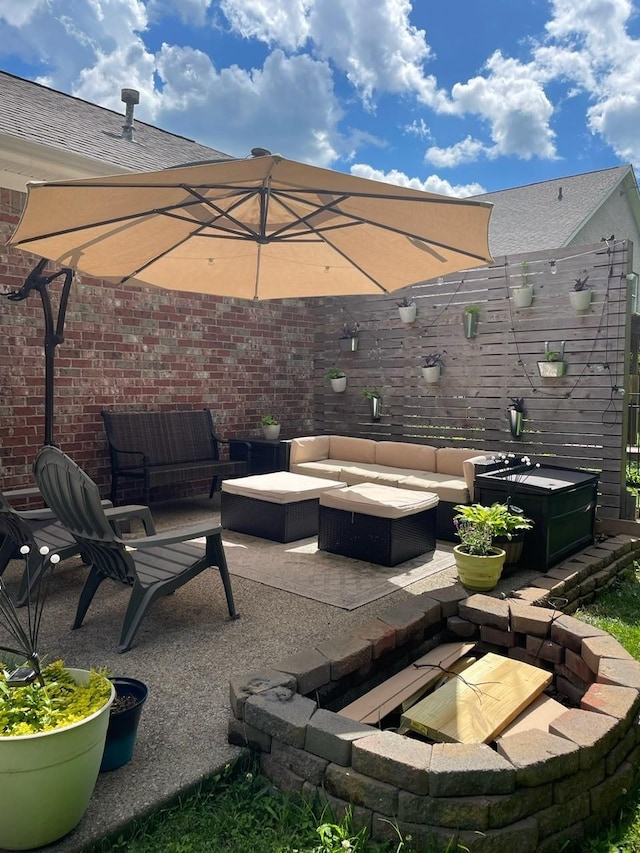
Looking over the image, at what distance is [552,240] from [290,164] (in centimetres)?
1071

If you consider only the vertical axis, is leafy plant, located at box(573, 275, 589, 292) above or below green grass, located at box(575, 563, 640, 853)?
above

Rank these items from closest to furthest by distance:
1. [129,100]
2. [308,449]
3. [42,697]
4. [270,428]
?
[42,697] < [308,449] < [270,428] < [129,100]

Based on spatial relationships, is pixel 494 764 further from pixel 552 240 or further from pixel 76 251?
pixel 552 240

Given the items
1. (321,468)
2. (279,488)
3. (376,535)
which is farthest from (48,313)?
(376,535)

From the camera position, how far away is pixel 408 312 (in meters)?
6.96

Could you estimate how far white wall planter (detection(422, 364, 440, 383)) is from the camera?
6.74m

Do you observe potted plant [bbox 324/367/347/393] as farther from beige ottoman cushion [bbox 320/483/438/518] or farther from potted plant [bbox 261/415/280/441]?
beige ottoman cushion [bbox 320/483/438/518]

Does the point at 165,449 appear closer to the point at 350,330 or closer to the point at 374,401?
the point at 374,401

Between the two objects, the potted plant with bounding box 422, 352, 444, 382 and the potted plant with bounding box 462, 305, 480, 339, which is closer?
the potted plant with bounding box 462, 305, 480, 339

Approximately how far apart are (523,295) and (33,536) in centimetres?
500

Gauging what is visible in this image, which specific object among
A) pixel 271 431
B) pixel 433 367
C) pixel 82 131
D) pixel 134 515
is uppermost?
pixel 82 131

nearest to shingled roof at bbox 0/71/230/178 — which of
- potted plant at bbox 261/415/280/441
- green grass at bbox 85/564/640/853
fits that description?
potted plant at bbox 261/415/280/441

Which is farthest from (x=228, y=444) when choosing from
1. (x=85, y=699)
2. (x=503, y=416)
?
(x=85, y=699)

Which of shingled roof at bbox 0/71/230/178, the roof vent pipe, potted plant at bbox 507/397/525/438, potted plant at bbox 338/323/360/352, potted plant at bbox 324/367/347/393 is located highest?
the roof vent pipe
